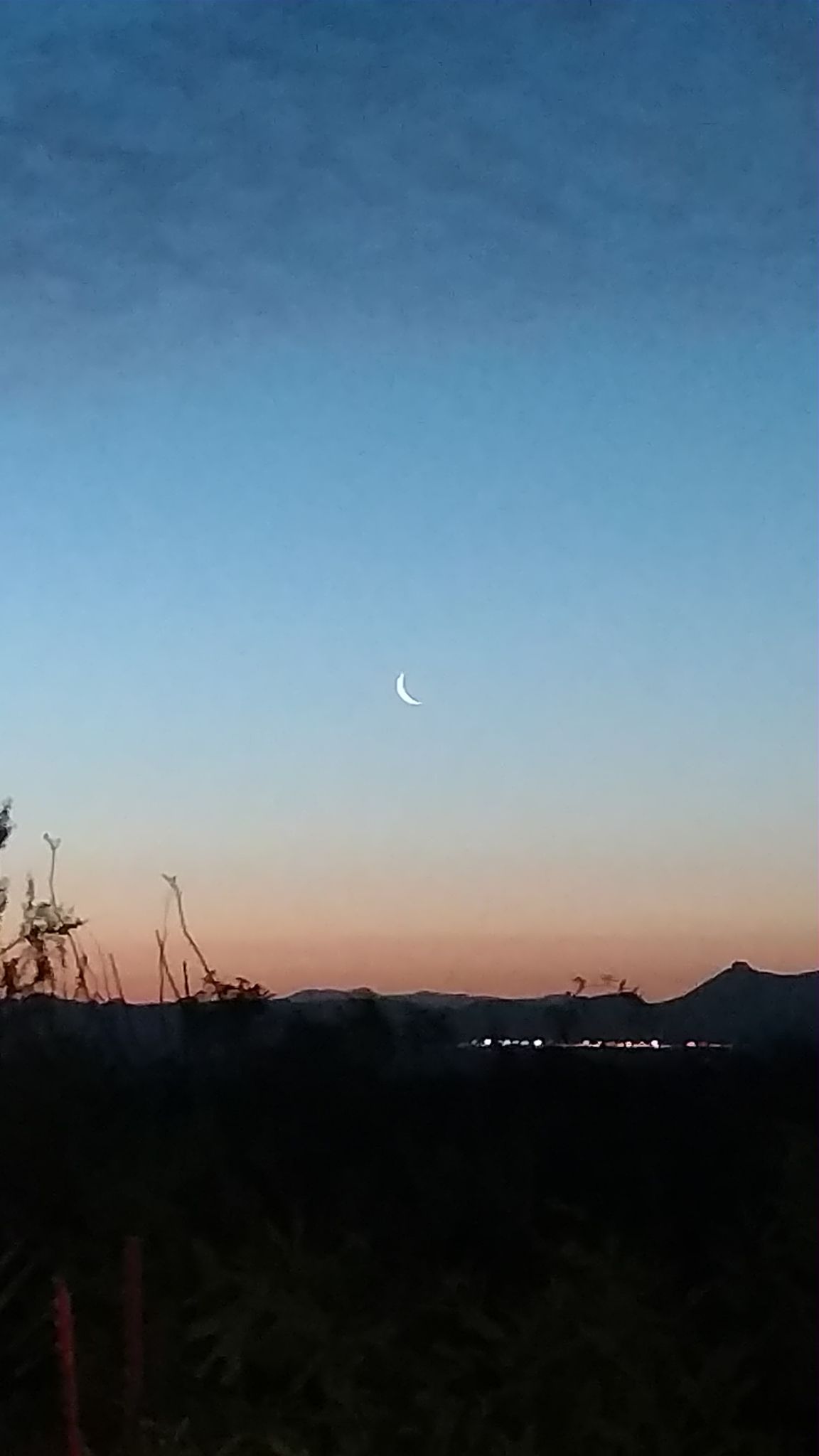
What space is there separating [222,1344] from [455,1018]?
7.03 m

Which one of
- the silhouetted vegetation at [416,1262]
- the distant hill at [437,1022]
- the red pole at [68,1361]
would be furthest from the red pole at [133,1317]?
the distant hill at [437,1022]

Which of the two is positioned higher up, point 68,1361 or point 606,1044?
point 606,1044

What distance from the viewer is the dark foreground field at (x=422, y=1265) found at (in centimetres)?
696

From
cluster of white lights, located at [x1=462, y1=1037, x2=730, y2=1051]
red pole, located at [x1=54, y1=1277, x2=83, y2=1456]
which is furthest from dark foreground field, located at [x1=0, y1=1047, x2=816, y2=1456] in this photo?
cluster of white lights, located at [x1=462, y1=1037, x2=730, y2=1051]

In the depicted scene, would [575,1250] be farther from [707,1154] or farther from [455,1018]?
[455,1018]

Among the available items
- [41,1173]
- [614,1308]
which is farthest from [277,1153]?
[614,1308]

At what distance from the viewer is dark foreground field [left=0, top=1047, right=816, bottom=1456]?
6.96m

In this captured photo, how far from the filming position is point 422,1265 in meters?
8.13

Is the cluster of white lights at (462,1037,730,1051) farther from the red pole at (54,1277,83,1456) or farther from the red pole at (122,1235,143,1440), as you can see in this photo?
the red pole at (54,1277,83,1456)

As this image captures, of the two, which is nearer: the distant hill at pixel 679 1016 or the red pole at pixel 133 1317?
the red pole at pixel 133 1317

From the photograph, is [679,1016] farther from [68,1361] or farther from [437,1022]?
[68,1361]

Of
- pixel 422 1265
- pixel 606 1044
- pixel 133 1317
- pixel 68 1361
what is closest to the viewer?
pixel 68 1361

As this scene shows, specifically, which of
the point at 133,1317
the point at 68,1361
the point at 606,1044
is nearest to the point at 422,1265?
the point at 133,1317

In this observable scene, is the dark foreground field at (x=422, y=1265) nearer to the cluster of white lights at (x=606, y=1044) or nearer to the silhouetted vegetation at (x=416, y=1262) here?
the silhouetted vegetation at (x=416, y=1262)
